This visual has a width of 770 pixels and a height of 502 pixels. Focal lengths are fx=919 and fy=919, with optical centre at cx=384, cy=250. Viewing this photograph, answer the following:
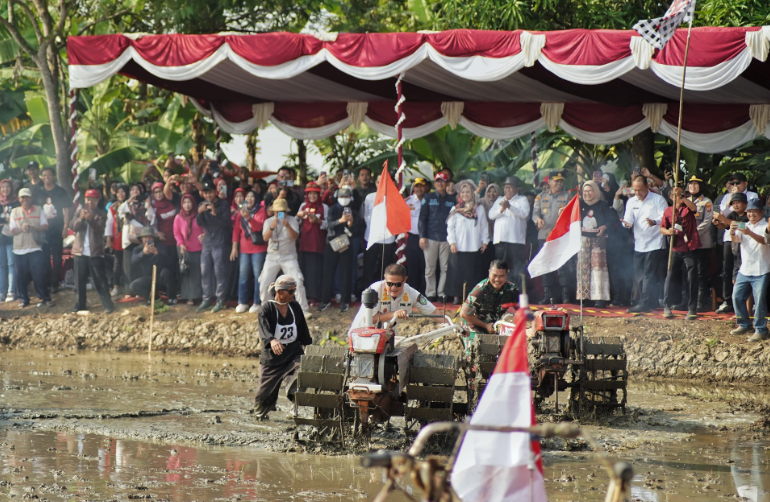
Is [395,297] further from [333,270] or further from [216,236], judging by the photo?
[216,236]

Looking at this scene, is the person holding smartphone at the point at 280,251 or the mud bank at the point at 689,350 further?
the person holding smartphone at the point at 280,251

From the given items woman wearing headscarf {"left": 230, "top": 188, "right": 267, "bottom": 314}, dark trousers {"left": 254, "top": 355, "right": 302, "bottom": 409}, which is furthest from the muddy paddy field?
woman wearing headscarf {"left": 230, "top": 188, "right": 267, "bottom": 314}

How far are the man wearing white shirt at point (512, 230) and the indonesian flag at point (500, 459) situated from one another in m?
10.3

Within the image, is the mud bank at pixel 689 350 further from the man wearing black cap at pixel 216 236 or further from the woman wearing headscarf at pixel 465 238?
the man wearing black cap at pixel 216 236

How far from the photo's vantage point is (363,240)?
15336mm

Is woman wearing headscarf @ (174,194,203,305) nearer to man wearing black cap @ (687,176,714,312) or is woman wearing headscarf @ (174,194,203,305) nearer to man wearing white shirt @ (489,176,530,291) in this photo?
man wearing white shirt @ (489,176,530,291)

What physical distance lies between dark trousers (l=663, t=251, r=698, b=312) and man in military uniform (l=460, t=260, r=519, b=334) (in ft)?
13.5

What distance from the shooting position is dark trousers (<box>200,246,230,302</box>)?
1555 centimetres

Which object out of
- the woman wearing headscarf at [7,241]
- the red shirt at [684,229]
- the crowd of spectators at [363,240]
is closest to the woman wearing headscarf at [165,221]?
the crowd of spectators at [363,240]

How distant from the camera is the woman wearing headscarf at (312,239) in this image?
15.0 m

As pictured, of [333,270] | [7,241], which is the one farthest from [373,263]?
[7,241]

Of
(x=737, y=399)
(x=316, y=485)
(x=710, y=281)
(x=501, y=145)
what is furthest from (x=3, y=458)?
(x=501, y=145)

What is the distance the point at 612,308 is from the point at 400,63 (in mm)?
5032

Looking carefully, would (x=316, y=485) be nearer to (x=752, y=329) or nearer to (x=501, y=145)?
(x=752, y=329)
